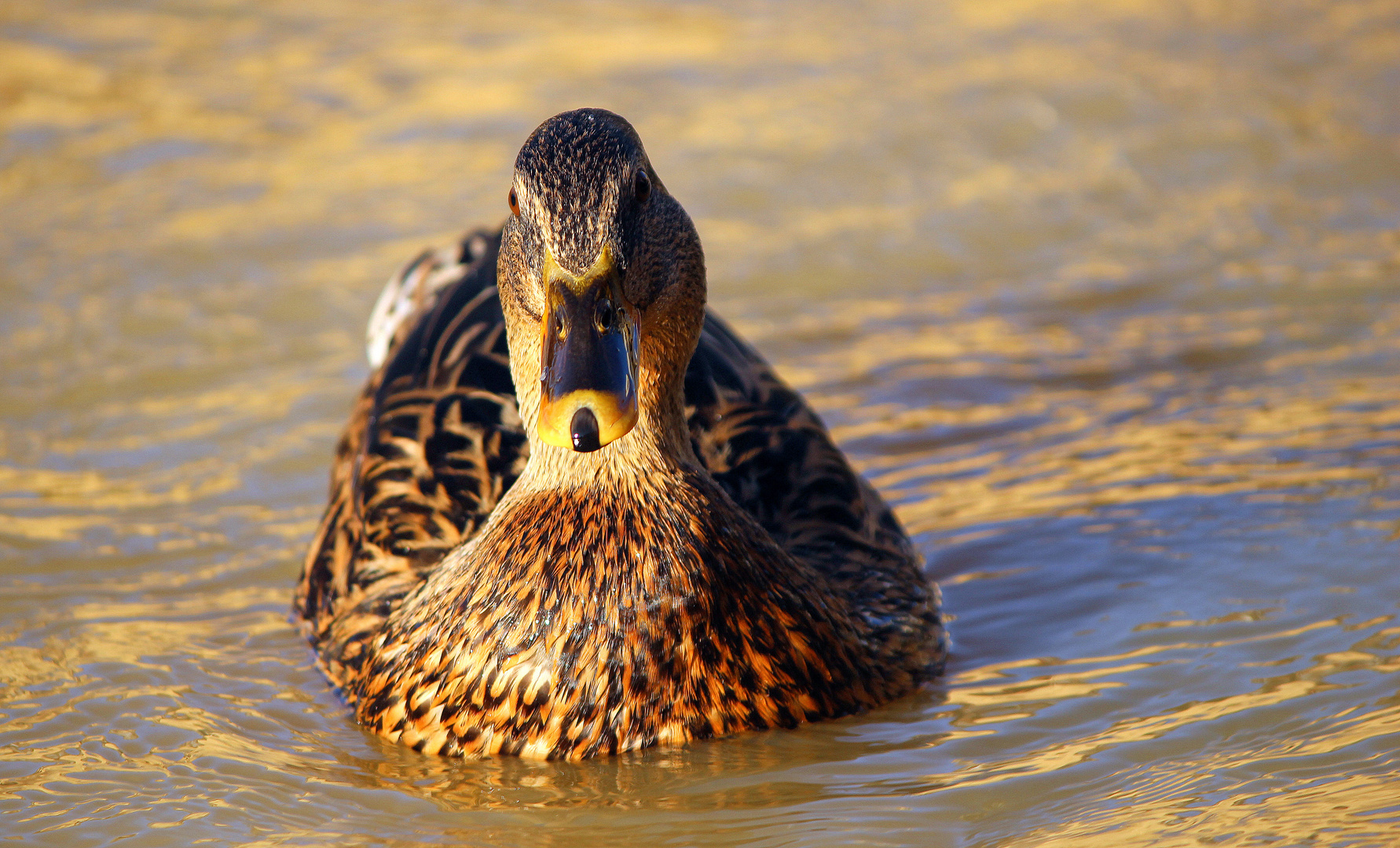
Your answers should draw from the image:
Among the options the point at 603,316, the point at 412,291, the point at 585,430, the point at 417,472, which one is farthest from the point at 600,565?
the point at 412,291

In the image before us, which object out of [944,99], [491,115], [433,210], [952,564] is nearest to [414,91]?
[491,115]

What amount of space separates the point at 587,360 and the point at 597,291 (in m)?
0.21

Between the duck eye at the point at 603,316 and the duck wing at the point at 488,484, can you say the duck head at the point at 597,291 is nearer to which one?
the duck eye at the point at 603,316

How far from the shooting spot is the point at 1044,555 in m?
5.66

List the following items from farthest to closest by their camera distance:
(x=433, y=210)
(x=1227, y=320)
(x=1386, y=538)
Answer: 1. (x=433, y=210)
2. (x=1227, y=320)
3. (x=1386, y=538)

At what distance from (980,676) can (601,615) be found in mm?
1310

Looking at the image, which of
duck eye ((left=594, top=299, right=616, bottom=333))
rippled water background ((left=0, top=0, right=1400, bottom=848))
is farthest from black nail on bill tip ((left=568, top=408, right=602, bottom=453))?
rippled water background ((left=0, top=0, right=1400, bottom=848))

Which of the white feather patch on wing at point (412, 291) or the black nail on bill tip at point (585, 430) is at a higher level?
the white feather patch on wing at point (412, 291)

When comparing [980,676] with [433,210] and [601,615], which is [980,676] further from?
[433,210]

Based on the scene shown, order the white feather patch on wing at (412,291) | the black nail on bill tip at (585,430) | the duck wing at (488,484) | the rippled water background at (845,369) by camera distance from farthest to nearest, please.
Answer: the white feather patch on wing at (412,291) → the duck wing at (488,484) → the rippled water background at (845,369) → the black nail on bill tip at (585,430)

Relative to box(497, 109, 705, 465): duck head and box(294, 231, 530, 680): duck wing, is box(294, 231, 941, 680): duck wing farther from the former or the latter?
box(497, 109, 705, 465): duck head

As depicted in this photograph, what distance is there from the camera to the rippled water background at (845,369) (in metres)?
4.05

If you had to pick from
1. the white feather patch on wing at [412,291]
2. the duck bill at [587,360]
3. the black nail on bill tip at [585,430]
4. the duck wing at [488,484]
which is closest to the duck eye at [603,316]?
the duck bill at [587,360]

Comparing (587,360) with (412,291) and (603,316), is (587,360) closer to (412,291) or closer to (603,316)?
(603,316)
